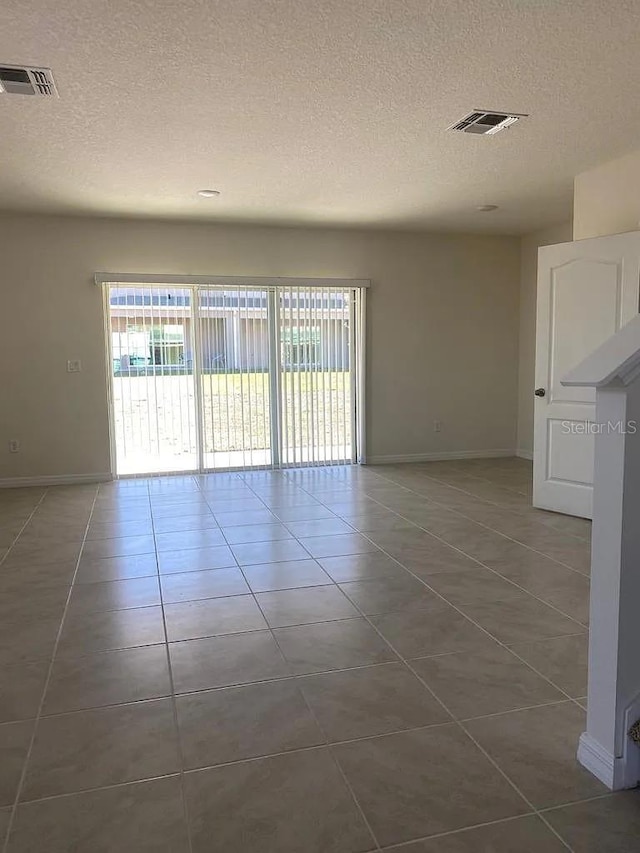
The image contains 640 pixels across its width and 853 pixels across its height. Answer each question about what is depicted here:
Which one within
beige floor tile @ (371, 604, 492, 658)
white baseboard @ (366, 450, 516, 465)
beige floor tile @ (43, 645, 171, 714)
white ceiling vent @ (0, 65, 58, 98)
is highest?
white ceiling vent @ (0, 65, 58, 98)

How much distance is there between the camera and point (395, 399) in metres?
7.16

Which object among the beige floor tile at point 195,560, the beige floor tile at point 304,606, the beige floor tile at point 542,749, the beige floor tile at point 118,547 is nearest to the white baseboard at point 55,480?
the beige floor tile at point 118,547

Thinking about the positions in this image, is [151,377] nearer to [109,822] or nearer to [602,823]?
[109,822]

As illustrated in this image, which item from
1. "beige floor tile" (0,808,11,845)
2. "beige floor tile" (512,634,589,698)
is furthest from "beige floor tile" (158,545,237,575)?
"beige floor tile" (0,808,11,845)

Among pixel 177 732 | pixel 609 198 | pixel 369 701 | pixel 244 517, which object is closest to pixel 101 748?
pixel 177 732

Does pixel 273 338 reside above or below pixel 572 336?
above

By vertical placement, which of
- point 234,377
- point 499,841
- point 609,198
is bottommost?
point 499,841

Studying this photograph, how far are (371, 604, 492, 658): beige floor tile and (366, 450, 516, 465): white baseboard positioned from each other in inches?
162

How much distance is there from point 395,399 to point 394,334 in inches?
28.5

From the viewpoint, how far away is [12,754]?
77.5 inches

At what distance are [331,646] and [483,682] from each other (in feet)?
2.10

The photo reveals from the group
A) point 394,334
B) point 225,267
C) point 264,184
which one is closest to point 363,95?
point 264,184

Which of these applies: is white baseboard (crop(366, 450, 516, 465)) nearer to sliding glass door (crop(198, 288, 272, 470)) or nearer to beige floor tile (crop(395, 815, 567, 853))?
sliding glass door (crop(198, 288, 272, 470))

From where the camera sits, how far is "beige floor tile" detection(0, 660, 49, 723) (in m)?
→ 2.20
